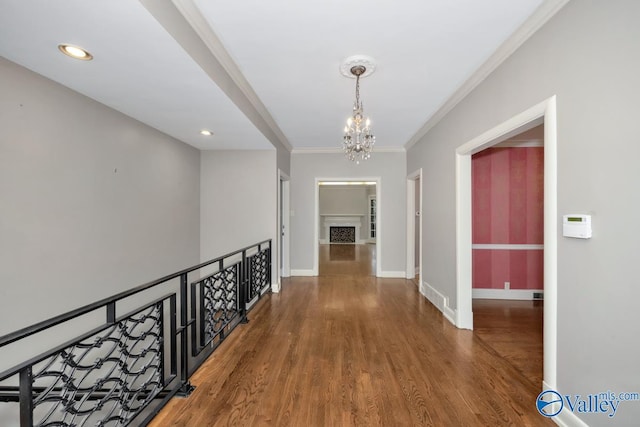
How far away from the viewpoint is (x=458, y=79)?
8.89 feet

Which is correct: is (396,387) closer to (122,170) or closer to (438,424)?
(438,424)

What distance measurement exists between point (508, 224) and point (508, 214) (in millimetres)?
151

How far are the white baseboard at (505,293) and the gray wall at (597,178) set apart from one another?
9.00ft

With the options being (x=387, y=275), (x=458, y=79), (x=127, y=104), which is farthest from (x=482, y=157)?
(x=127, y=104)

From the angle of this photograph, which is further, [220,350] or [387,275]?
[387,275]

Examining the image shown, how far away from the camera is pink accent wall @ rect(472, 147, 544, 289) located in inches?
163

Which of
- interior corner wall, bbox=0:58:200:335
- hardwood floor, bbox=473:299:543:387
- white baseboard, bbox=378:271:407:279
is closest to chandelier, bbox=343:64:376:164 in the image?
hardwood floor, bbox=473:299:543:387

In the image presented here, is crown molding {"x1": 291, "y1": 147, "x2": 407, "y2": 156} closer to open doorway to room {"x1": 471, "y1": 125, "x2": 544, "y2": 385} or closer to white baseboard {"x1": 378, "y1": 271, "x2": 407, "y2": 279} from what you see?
open doorway to room {"x1": 471, "y1": 125, "x2": 544, "y2": 385}

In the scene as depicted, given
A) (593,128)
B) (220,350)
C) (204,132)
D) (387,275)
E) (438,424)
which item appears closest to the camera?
(593,128)

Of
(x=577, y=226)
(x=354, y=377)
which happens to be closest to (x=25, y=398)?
(x=354, y=377)

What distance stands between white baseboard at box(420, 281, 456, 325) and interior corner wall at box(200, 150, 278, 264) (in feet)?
8.23

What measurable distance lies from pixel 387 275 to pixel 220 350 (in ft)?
12.1

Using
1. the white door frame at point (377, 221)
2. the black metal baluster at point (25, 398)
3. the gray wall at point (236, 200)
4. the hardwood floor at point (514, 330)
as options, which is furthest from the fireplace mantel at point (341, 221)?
the black metal baluster at point (25, 398)

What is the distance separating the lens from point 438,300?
3.76 meters
